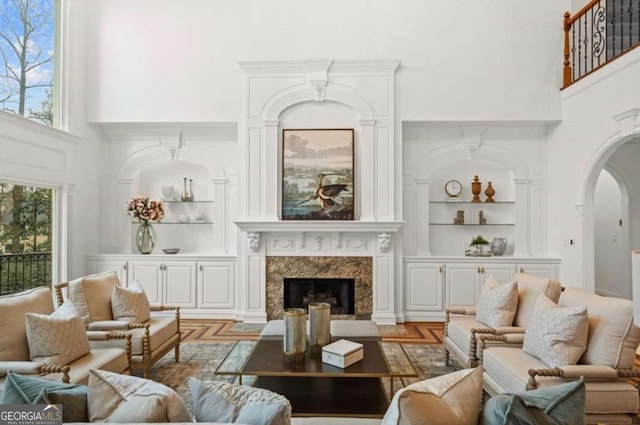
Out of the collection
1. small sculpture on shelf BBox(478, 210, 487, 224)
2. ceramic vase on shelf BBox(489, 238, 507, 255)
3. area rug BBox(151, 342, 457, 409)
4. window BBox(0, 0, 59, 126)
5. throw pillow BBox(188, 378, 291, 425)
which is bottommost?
area rug BBox(151, 342, 457, 409)

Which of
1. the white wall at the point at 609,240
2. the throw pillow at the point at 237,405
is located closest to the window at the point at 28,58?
the throw pillow at the point at 237,405

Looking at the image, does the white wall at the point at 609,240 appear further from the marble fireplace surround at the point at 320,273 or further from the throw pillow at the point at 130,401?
the throw pillow at the point at 130,401

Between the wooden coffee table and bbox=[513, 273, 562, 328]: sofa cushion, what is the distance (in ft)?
4.16

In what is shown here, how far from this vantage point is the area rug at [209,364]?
3.47 metres

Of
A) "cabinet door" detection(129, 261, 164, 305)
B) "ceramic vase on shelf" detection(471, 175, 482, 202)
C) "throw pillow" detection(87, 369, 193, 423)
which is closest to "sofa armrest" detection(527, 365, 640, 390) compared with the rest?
"throw pillow" detection(87, 369, 193, 423)

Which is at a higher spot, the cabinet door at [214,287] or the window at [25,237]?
the window at [25,237]

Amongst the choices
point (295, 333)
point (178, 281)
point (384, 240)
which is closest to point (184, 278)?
point (178, 281)

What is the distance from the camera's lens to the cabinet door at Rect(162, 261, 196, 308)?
5.72 metres

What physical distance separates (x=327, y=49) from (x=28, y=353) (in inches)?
193

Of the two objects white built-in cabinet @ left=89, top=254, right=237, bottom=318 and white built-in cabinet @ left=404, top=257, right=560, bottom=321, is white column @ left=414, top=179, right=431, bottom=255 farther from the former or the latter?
white built-in cabinet @ left=89, top=254, right=237, bottom=318

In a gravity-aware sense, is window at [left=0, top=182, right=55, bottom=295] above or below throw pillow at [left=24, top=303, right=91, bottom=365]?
above

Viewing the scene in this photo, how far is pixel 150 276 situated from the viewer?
18.8 feet

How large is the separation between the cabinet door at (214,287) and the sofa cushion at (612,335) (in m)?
4.41

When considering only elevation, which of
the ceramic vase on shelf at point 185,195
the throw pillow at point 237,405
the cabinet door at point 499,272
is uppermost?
the ceramic vase on shelf at point 185,195
